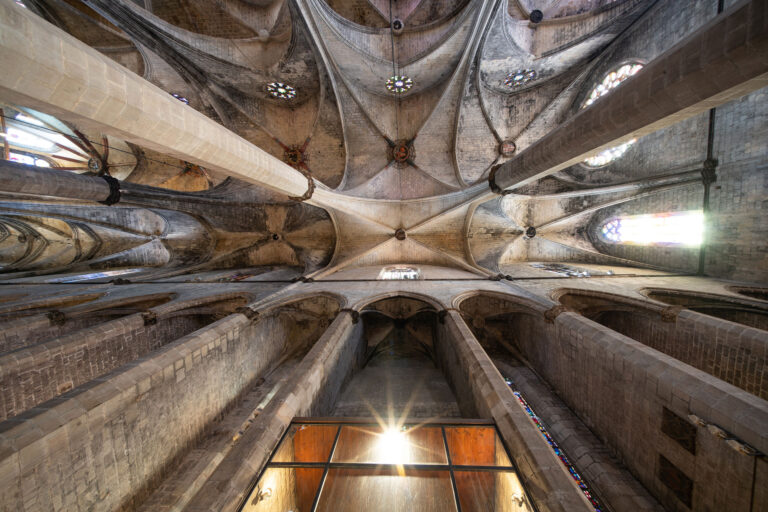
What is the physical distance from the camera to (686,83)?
270 centimetres

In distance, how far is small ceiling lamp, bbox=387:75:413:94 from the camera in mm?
10250

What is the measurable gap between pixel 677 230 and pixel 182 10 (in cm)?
1875

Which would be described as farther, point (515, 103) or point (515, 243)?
point (515, 243)

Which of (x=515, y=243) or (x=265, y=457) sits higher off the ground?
(x=515, y=243)

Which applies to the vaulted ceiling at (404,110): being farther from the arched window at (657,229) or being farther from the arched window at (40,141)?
the arched window at (40,141)

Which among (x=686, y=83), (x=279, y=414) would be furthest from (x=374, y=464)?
(x=686, y=83)

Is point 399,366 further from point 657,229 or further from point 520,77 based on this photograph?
point 520,77

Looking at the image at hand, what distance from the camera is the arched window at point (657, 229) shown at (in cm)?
778

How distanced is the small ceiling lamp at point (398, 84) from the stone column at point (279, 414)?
9.69 meters

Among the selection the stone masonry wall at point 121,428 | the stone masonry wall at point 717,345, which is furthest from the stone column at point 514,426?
the stone masonry wall at point 121,428

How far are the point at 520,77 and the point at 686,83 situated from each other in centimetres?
947

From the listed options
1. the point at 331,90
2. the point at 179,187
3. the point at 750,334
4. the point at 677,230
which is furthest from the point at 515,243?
the point at 179,187

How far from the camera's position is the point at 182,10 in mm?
8852

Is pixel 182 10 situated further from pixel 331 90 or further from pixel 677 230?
pixel 677 230
